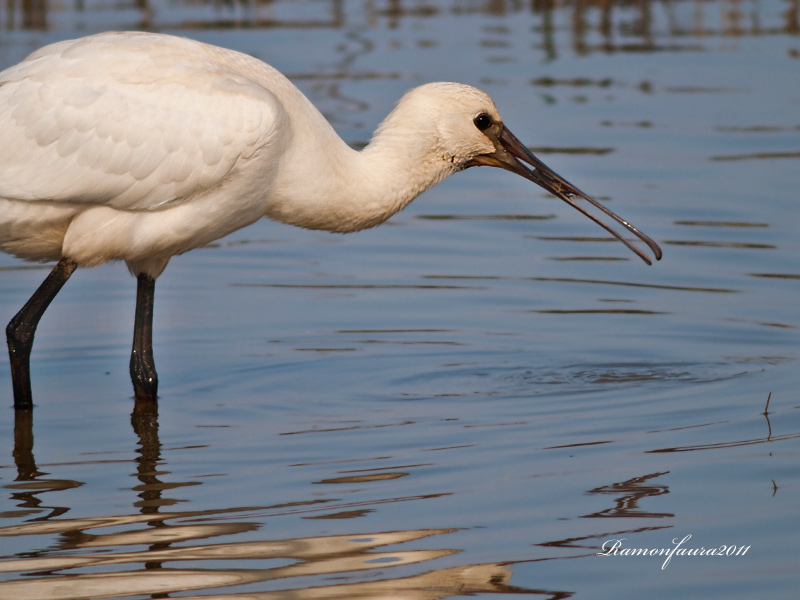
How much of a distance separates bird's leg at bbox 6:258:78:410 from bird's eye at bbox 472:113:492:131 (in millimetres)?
2244

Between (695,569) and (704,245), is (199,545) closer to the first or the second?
(695,569)

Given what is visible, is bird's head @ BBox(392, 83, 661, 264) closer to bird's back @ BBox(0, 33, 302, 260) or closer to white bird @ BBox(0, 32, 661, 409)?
white bird @ BBox(0, 32, 661, 409)

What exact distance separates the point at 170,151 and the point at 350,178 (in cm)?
93

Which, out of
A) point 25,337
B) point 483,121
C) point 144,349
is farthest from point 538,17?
point 25,337

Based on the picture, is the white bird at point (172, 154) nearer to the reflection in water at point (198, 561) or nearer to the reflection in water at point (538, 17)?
the reflection in water at point (198, 561)

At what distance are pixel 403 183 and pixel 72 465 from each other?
221 centimetres

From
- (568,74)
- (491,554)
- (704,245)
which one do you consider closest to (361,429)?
(491,554)

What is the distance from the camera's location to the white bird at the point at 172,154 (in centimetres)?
721

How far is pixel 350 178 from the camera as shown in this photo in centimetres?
751

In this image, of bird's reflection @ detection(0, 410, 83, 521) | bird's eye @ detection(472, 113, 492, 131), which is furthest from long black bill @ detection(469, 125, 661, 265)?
bird's reflection @ detection(0, 410, 83, 521)

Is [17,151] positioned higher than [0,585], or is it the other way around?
[17,151]

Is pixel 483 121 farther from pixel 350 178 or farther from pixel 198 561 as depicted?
pixel 198 561

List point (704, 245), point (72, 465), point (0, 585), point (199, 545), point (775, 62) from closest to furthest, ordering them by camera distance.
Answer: point (0, 585) → point (199, 545) → point (72, 465) → point (704, 245) → point (775, 62)

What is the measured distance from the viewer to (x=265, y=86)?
7.52 meters
